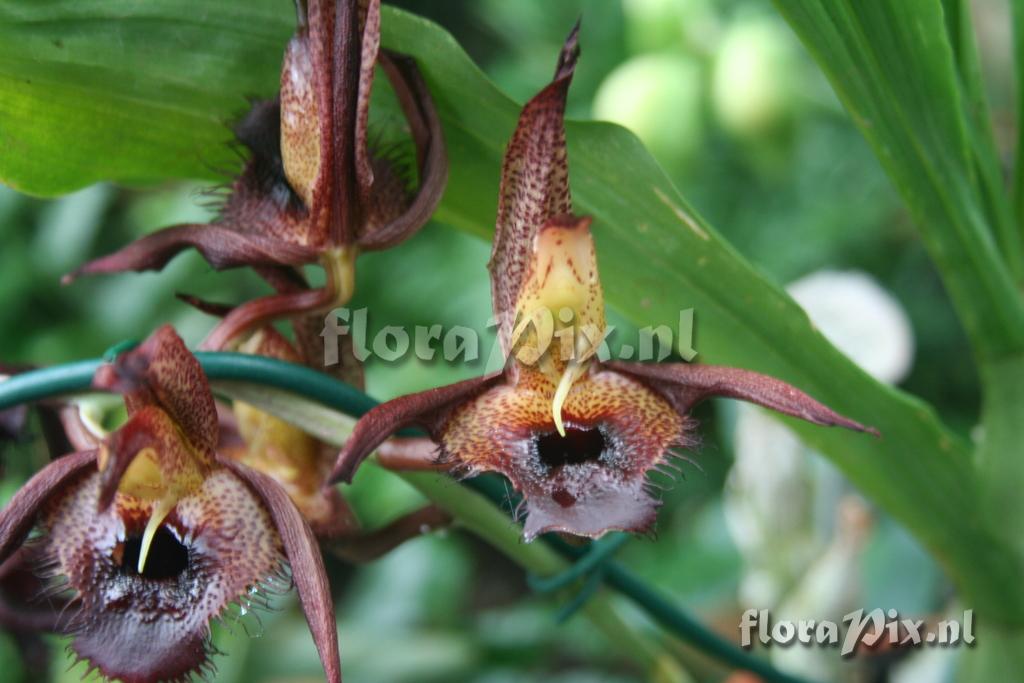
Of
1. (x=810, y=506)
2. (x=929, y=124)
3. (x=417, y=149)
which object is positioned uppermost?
(x=929, y=124)

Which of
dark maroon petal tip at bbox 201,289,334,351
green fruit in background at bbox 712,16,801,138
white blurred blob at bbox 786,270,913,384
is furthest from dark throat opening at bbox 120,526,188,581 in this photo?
green fruit in background at bbox 712,16,801,138

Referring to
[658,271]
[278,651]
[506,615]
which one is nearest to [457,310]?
[506,615]

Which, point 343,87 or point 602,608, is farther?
point 602,608

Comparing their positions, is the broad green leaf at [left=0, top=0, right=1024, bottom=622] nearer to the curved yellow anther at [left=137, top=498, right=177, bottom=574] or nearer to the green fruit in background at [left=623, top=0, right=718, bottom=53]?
the curved yellow anther at [left=137, top=498, right=177, bottom=574]

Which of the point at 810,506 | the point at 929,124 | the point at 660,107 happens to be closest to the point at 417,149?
the point at 929,124

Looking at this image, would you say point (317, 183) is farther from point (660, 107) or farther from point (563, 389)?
point (660, 107)

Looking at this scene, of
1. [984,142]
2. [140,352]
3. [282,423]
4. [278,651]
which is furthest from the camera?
[278,651]

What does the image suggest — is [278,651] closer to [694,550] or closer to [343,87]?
[694,550]
